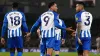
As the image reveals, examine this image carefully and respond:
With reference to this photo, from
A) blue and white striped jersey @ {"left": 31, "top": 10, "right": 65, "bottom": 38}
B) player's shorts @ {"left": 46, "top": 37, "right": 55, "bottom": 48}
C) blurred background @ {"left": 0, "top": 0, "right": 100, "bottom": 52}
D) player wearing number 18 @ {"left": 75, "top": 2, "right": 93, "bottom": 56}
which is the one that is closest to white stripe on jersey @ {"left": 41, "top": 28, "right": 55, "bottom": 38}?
blue and white striped jersey @ {"left": 31, "top": 10, "right": 65, "bottom": 38}

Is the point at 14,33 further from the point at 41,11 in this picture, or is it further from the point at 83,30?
the point at 41,11

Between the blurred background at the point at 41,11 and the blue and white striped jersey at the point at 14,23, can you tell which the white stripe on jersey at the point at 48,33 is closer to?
the blue and white striped jersey at the point at 14,23

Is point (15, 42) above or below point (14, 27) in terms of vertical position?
below

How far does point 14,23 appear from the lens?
1359cm

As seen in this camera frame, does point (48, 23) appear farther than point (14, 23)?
No

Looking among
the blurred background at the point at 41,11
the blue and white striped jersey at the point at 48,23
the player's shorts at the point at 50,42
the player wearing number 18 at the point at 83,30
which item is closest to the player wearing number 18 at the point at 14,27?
the blue and white striped jersey at the point at 48,23

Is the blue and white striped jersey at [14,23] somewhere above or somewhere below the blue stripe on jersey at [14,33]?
above

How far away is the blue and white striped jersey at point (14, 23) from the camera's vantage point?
13.6 m

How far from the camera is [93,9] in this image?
118 feet

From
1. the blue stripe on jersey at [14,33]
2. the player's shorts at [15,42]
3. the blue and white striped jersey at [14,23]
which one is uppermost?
the blue and white striped jersey at [14,23]

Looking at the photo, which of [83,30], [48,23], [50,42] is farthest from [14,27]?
[83,30]

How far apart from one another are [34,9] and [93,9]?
537 centimetres

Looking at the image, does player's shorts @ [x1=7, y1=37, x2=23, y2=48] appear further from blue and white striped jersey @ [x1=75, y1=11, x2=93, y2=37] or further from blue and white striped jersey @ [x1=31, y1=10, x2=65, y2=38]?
blue and white striped jersey @ [x1=75, y1=11, x2=93, y2=37]

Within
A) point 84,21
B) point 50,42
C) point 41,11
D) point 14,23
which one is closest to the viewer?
point 50,42
